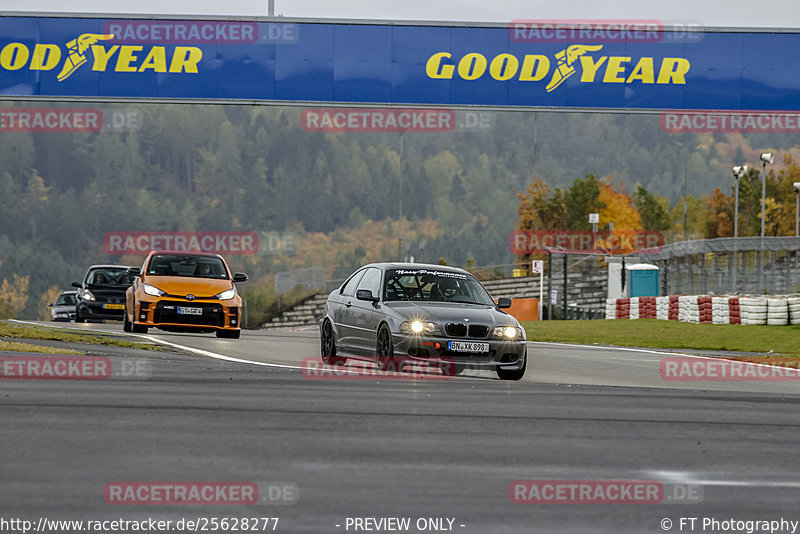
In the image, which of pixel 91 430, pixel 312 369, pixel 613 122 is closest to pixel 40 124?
pixel 613 122

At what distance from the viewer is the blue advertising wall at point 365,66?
118 feet

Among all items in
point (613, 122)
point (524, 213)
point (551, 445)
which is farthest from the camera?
point (524, 213)

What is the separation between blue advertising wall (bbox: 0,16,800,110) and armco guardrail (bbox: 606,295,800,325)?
19.5 ft

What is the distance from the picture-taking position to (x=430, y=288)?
15.3 metres

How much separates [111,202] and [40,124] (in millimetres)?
4108

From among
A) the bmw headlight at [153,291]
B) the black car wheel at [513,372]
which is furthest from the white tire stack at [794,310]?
the black car wheel at [513,372]

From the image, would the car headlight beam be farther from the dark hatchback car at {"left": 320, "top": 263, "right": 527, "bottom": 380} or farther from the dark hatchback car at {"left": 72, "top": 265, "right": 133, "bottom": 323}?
the dark hatchback car at {"left": 72, "top": 265, "right": 133, "bottom": 323}

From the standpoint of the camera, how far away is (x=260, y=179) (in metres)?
44.0

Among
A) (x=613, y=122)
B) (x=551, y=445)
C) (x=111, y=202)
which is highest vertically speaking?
(x=613, y=122)

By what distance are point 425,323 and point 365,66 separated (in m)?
23.2

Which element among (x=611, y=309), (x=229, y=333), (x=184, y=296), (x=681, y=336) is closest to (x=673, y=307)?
(x=611, y=309)

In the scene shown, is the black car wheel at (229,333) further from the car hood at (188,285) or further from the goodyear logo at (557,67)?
the goodyear logo at (557,67)

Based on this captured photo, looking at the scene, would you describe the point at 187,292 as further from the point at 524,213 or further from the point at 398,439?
the point at 524,213

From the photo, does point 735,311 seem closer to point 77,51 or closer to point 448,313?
point 77,51
